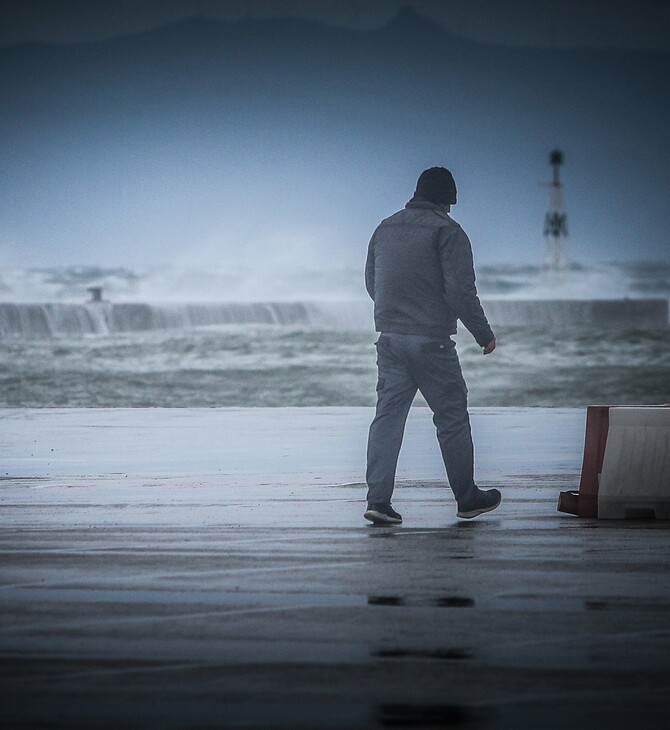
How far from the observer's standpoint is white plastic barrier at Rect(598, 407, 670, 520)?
31.0 ft

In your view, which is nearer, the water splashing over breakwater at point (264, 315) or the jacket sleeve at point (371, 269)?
the jacket sleeve at point (371, 269)

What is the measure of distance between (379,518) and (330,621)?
11.1ft

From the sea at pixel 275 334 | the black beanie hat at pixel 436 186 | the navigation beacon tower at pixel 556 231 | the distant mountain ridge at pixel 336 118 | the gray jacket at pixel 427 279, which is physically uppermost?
the distant mountain ridge at pixel 336 118

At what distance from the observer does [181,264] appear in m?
74.9

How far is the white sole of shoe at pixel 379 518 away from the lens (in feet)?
29.5

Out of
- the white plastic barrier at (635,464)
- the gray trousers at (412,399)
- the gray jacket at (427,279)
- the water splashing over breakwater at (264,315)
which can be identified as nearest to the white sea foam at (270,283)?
the water splashing over breakwater at (264,315)

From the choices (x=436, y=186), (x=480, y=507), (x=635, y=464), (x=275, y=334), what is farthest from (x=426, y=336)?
(x=275, y=334)

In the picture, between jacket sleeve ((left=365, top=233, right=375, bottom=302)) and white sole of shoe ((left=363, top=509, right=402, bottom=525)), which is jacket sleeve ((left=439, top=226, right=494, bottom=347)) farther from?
white sole of shoe ((left=363, top=509, right=402, bottom=525))

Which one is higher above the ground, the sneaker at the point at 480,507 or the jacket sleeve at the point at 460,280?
the jacket sleeve at the point at 460,280

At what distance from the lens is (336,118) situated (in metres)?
69.2

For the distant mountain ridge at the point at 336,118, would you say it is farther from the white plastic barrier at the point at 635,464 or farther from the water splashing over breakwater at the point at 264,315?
the white plastic barrier at the point at 635,464

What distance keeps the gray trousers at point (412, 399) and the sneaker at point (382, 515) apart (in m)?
0.04

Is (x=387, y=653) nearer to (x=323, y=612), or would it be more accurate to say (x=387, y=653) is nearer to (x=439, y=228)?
(x=323, y=612)

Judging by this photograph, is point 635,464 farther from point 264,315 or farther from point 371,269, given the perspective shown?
point 264,315
